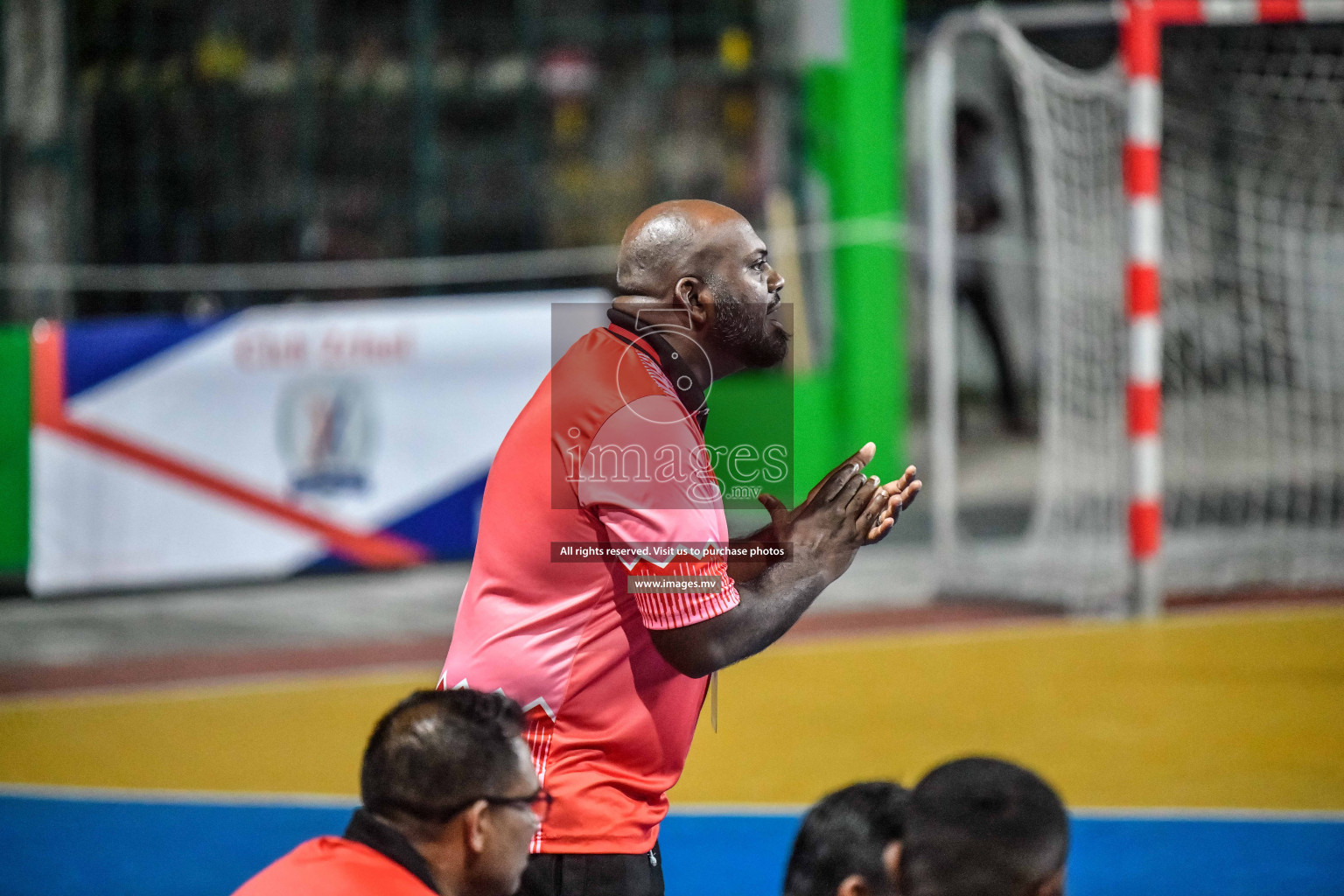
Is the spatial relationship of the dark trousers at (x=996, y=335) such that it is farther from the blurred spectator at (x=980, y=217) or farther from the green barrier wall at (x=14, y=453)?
the green barrier wall at (x=14, y=453)

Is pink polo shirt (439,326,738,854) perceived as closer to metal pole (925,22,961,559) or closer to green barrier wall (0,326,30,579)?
metal pole (925,22,961,559)

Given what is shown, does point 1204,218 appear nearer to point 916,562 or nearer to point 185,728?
point 916,562

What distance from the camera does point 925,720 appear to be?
659cm

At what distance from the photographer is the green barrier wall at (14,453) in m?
9.25

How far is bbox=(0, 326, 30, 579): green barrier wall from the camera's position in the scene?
30.3 feet

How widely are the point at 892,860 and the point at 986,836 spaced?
7.0 inches

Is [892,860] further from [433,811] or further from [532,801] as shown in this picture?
[433,811]

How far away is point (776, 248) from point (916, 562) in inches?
111

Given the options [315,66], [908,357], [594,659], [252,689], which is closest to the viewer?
[594,659]

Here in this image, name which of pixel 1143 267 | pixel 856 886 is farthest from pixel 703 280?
pixel 1143 267

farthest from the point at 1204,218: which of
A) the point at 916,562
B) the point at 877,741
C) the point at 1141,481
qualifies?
the point at 877,741

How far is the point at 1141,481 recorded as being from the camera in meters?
8.31

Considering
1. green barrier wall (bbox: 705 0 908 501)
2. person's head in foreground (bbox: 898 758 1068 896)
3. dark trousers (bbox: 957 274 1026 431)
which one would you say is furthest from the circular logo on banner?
person's head in foreground (bbox: 898 758 1068 896)

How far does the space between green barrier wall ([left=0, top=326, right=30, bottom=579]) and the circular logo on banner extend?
154cm
